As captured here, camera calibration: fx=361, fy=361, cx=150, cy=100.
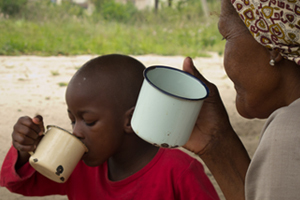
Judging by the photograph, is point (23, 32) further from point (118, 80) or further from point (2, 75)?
point (118, 80)

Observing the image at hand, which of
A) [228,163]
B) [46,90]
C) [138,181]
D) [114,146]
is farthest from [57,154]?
[46,90]

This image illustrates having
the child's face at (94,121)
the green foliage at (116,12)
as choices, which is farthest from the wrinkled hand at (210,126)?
the green foliage at (116,12)

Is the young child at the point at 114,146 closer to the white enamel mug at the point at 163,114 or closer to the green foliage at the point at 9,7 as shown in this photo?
the white enamel mug at the point at 163,114

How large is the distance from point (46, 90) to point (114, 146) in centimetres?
365

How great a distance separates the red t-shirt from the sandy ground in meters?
0.70

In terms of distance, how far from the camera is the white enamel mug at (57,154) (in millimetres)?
1663

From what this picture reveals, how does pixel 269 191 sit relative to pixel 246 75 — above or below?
below

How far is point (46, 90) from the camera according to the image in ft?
17.3

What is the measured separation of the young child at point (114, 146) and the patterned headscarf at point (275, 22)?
0.76 m

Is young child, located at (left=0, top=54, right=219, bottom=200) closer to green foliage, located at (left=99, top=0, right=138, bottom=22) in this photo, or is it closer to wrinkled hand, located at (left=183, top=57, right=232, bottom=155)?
wrinkled hand, located at (left=183, top=57, right=232, bottom=155)

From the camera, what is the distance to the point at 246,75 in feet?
4.70

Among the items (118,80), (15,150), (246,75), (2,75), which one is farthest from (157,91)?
(2,75)

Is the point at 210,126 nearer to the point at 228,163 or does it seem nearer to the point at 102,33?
the point at 228,163

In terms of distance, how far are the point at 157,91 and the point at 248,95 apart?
0.46 m
